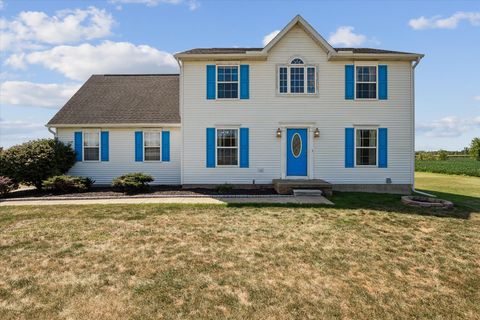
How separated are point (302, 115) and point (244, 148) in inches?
126

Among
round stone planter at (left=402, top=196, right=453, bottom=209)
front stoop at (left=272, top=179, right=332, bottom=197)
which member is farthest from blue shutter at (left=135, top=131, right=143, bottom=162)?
round stone planter at (left=402, top=196, right=453, bottom=209)

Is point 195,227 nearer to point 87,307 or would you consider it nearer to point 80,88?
point 87,307

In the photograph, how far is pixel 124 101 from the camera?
16.2 meters

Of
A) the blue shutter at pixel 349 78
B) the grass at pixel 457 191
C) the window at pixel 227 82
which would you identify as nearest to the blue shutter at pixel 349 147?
the blue shutter at pixel 349 78

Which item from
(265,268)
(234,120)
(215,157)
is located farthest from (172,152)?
(265,268)

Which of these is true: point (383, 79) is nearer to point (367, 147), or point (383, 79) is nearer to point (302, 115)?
point (367, 147)

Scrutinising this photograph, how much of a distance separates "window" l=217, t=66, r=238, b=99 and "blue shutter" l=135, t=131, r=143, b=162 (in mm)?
4808

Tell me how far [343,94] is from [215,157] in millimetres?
6818

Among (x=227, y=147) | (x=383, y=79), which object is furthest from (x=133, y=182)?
(x=383, y=79)

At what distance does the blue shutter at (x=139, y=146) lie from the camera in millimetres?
14703

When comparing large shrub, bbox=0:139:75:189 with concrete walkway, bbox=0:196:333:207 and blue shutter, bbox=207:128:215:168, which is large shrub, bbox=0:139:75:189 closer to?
concrete walkway, bbox=0:196:333:207

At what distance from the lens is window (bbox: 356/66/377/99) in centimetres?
1341

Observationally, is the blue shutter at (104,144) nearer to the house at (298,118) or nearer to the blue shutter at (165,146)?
the blue shutter at (165,146)

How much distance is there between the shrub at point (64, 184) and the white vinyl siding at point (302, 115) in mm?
5047
